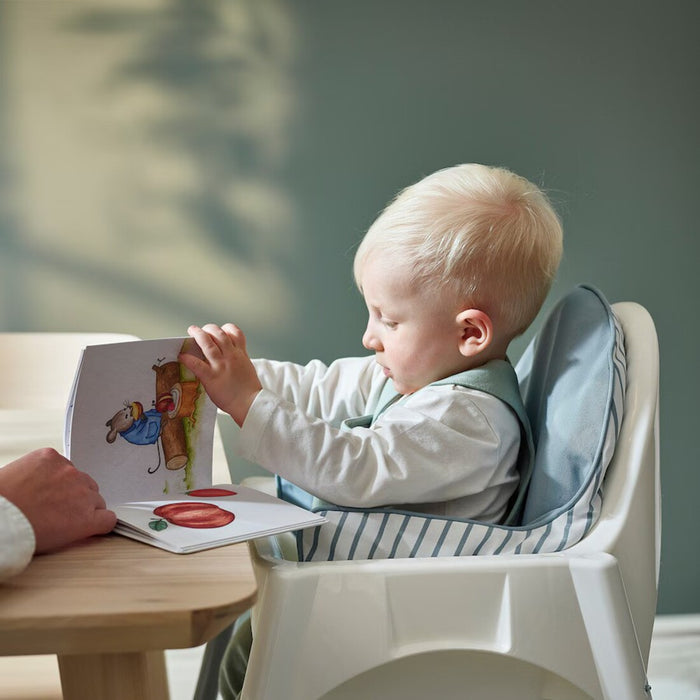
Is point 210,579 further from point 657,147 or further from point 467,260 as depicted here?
point 657,147

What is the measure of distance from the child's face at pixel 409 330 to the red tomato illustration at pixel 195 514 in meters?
0.37

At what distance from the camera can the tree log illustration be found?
2.79 feet

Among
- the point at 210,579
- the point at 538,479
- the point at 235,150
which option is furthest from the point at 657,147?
the point at 210,579

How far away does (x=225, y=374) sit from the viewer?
90 centimetres

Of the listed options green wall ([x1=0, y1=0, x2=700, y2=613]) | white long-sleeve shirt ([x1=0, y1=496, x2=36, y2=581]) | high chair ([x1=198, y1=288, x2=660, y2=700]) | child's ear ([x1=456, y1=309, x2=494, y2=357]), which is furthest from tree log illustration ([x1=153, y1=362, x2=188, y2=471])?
green wall ([x1=0, y1=0, x2=700, y2=613])

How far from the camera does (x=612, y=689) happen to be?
2.67ft

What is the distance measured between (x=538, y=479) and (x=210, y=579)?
1.64 ft

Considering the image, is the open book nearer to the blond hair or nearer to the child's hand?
the child's hand

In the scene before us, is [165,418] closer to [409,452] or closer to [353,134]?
[409,452]

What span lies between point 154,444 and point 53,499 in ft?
0.62

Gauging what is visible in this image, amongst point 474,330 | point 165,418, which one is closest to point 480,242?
point 474,330

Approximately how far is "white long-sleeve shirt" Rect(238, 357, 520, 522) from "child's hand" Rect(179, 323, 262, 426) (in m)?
0.01

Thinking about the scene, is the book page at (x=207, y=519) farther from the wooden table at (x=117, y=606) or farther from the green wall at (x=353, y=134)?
the green wall at (x=353, y=134)

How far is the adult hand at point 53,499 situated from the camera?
25.8 inches
